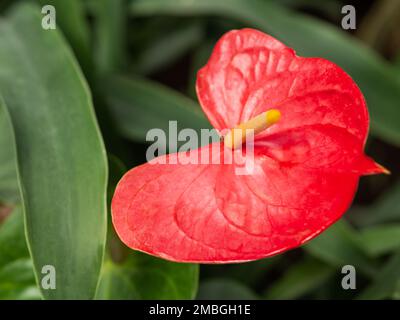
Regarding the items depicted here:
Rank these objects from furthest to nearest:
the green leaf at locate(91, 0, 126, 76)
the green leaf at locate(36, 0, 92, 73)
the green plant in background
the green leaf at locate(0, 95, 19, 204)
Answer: the green leaf at locate(91, 0, 126, 76), the green leaf at locate(36, 0, 92, 73), the green leaf at locate(0, 95, 19, 204), the green plant in background

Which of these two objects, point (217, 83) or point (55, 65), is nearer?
point (217, 83)

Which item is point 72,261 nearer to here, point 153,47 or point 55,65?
point 55,65

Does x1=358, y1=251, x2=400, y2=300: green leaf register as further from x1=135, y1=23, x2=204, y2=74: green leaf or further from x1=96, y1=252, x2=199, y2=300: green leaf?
x1=135, y1=23, x2=204, y2=74: green leaf

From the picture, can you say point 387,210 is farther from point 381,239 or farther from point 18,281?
point 18,281

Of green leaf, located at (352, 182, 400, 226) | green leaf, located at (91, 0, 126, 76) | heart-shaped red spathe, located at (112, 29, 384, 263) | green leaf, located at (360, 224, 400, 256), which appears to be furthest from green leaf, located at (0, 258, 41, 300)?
green leaf, located at (352, 182, 400, 226)

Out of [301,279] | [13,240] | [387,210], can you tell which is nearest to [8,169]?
[13,240]

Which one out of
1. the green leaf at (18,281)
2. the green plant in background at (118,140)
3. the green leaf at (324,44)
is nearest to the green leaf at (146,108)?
the green plant in background at (118,140)
